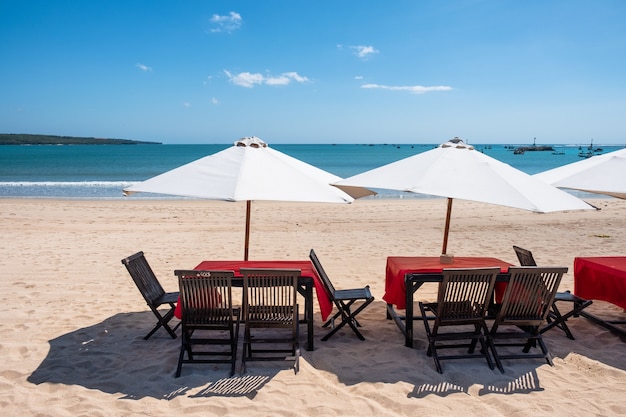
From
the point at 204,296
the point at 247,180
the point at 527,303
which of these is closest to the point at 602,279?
the point at 527,303

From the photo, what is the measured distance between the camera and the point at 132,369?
13.1 feet

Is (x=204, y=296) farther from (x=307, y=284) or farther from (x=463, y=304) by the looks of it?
(x=463, y=304)

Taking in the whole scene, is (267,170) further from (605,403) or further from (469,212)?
(469,212)

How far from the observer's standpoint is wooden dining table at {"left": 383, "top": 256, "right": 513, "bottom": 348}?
4.33 m

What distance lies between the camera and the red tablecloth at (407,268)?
4.52 metres

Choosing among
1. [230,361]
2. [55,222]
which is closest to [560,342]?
[230,361]

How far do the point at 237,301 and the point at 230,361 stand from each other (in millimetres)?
2003

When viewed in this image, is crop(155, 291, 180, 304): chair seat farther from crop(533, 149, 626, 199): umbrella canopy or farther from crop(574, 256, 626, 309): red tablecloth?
crop(574, 256, 626, 309): red tablecloth

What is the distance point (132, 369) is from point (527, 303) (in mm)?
3648

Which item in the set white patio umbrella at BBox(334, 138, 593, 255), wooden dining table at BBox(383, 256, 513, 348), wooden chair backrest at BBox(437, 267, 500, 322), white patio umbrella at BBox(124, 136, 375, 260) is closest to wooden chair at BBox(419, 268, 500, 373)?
wooden chair backrest at BBox(437, 267, 500, 322)

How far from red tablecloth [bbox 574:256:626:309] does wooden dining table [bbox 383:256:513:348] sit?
3.59 feet

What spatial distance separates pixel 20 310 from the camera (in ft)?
17.7

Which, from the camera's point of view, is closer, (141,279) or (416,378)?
(416,378)

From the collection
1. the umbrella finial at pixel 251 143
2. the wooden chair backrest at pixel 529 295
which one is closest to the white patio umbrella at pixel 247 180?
the umbrella finial at pixel 251 143
